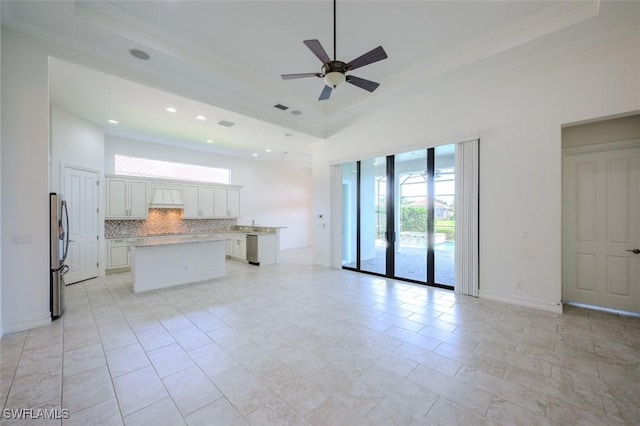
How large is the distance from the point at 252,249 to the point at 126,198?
10.8 feet

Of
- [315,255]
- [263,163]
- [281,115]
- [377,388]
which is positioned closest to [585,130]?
[377,388]

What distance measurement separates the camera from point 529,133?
3.94 meters

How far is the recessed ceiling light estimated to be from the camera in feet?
11.9

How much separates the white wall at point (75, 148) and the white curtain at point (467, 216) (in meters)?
7.18

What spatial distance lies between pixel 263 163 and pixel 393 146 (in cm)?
581

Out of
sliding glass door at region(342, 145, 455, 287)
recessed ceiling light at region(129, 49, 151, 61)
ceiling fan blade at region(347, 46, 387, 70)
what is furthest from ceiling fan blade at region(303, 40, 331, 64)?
sliding glass door at region(342, 145, 455, 287)

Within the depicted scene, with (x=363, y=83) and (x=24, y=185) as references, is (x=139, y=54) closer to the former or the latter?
(x=24, y=185)

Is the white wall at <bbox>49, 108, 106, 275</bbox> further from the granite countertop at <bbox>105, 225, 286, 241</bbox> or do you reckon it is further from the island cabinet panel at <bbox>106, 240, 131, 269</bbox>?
the granite countertop at <bbox>105, 225, 286, 241</bbox>

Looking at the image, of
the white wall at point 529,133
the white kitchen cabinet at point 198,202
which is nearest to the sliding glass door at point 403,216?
the white wall at point 529,133

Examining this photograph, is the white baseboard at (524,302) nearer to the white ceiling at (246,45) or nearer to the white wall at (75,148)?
the white ceiling at (246,45)

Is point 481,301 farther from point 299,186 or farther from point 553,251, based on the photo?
point 299,186

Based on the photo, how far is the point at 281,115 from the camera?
19.2 ft

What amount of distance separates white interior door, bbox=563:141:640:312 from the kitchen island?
626cm

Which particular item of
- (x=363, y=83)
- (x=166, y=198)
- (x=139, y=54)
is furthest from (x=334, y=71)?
(x=166, y=198)
